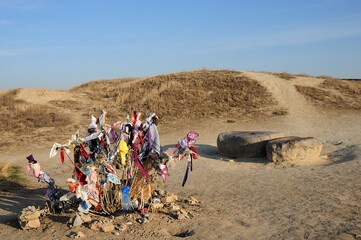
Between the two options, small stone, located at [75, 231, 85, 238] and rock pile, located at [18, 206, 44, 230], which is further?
rock pile, located at [18, 206, 44, 230]

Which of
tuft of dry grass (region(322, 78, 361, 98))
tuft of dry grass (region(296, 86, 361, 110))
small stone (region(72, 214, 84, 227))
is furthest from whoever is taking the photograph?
tuft of dry grass (region(322, 78, 361, 98))

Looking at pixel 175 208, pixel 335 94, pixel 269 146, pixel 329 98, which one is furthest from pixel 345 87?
pixel 175 208

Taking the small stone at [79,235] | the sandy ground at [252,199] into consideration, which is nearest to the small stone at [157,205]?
the sandy ground at [252,199]

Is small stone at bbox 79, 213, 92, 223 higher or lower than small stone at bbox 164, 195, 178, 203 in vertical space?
higher

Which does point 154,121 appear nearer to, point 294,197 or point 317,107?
point 294,197

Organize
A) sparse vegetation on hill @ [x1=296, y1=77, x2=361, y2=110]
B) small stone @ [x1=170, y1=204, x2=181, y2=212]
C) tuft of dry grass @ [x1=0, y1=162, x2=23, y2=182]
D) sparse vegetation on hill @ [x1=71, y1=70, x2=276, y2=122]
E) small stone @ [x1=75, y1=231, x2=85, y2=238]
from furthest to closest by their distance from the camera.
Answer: sparse vegetation on hill @ [x1=296, y1=77, x2=361, y2=110], sparse vegetation on hill @ [x1=71, y1=70, x2=276, y2=122], tuft of dry grass @ [x1=0, y1=162, x2=23, y2=182], small stone @ [x1=170, y1=204, x2=181, y2=212], small stone @ [x1=75, y1=231, x2=85, y2=238]

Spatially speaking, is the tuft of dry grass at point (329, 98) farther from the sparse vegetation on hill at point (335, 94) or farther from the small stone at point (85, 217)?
the small stone at point (85, 217)

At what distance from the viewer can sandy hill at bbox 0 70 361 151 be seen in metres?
15.0

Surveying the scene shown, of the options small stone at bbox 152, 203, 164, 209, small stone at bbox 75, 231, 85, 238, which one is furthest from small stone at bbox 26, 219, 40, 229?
small stone at bbox 152, 203, 164, 209

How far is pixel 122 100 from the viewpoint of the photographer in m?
18.5

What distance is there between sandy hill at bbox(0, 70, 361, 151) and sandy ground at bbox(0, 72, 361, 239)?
3783 millimetres

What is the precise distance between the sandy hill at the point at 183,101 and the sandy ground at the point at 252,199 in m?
3.78

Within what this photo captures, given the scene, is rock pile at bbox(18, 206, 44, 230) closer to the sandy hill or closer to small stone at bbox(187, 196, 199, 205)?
small stone at bbox(187, 196, 199, 205)

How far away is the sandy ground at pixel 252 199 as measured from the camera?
15.7 ft
